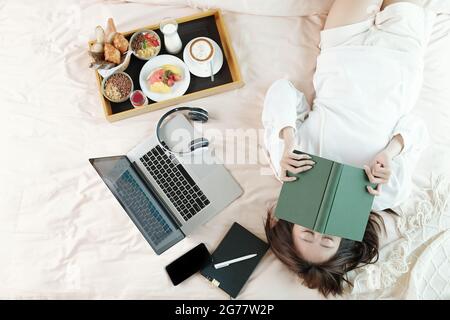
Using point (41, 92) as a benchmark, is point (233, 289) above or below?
below

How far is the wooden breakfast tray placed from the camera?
1.25m

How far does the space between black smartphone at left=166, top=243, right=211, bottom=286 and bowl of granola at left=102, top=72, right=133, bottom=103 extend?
0.52 m

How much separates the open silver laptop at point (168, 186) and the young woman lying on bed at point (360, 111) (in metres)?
0.18

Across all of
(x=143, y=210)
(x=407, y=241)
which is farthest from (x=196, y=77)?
(x=407, y=241)

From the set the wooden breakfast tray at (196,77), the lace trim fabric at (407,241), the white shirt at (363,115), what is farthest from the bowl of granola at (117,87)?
the lace trim fabric at (407,241)

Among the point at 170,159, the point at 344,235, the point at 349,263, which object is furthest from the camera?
the point at 170,159

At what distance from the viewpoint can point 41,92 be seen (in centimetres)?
130

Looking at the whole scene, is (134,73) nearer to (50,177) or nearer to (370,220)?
(50,177)

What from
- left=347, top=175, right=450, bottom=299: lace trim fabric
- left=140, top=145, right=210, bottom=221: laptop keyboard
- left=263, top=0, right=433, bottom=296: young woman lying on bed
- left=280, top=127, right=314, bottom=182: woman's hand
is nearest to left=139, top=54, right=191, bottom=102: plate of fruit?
left=140, top=145, right=210, bottom=221: laptop keyboard

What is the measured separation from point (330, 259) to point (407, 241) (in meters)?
0.26

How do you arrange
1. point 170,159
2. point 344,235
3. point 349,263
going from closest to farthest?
point 344,235 < point 349,263 < point 170,159

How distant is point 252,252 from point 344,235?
321 mm
